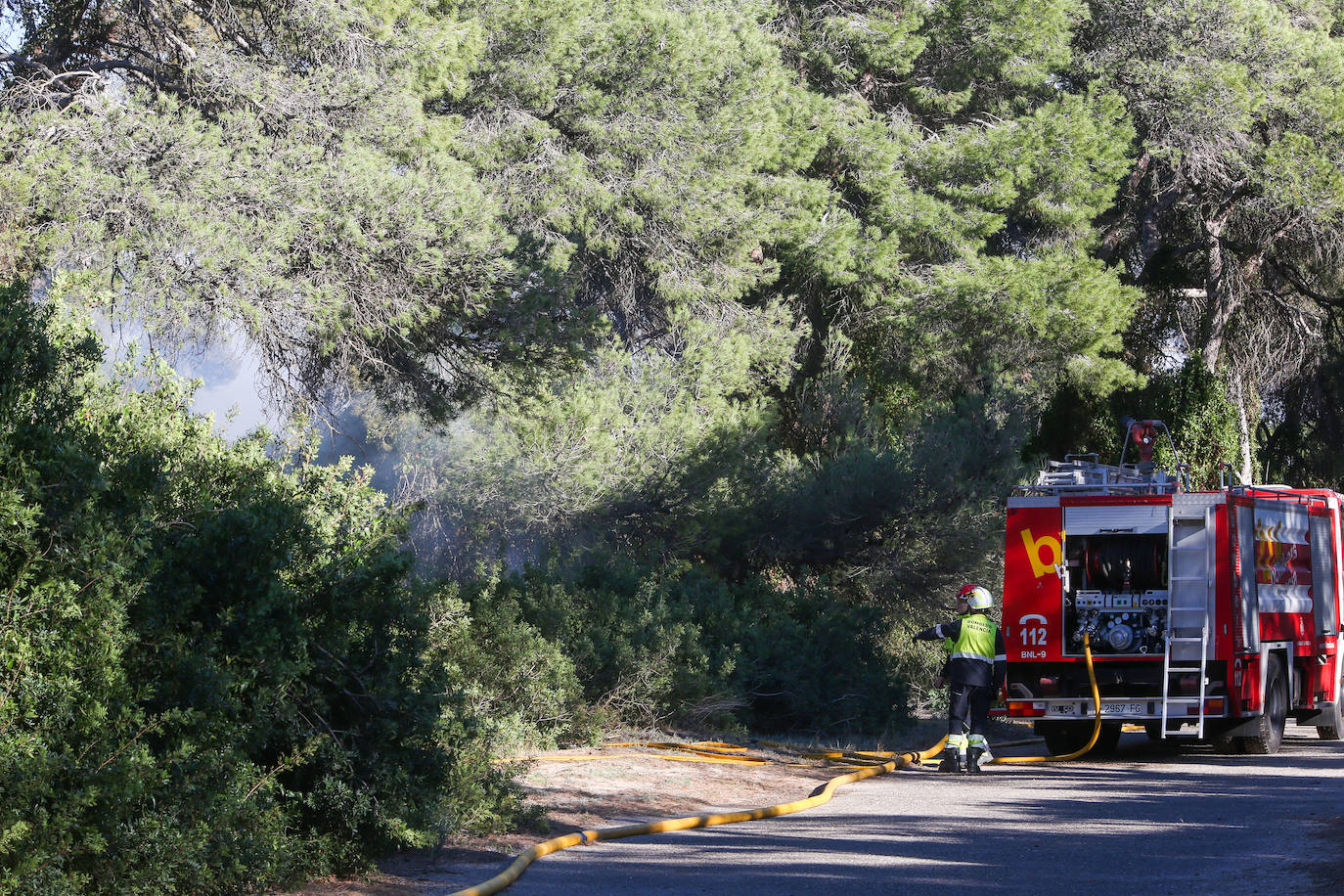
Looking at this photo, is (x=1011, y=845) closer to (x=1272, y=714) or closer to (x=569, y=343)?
(x=1272, y=714)

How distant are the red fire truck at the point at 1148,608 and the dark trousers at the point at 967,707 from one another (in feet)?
4.47

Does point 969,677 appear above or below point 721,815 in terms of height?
above

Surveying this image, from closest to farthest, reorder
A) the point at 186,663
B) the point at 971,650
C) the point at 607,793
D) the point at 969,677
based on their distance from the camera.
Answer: the point at 186,663 < the point at 607,793 < the point at 969,677 < the point at 971,650

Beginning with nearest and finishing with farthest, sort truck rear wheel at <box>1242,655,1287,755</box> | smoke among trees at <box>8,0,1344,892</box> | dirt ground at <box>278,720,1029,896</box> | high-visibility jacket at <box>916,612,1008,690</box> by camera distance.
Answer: smoke among trees at <box>8,0,1344,892</box> < dirt ground at <box>278,720,1029,896</box> < high-visibility jacket at <box>916,612,1008,690</box> < truck rear wheel at <box>1242,655,1287,755</box>

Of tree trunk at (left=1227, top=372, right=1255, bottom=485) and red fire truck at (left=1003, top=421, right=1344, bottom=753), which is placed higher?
tree trunk at (left=1227, top=372, right=1255, bottom=485)

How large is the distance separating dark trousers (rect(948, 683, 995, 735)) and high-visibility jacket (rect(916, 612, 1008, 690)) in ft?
0.30

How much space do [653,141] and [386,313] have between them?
7.27 m

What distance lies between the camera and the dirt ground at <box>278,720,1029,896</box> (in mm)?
7594

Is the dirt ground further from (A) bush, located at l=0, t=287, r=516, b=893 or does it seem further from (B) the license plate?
(B) the license plate

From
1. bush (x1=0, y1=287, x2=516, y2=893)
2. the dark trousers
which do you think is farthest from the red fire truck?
bush (x1=0, y1=287, x2=516, y2=893)

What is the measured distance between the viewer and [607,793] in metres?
10.5

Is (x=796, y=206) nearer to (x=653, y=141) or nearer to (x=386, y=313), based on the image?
(x=653, y=141)

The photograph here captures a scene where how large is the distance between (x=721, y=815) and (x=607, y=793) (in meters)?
1.08

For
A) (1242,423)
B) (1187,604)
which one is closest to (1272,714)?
(1187,604)
